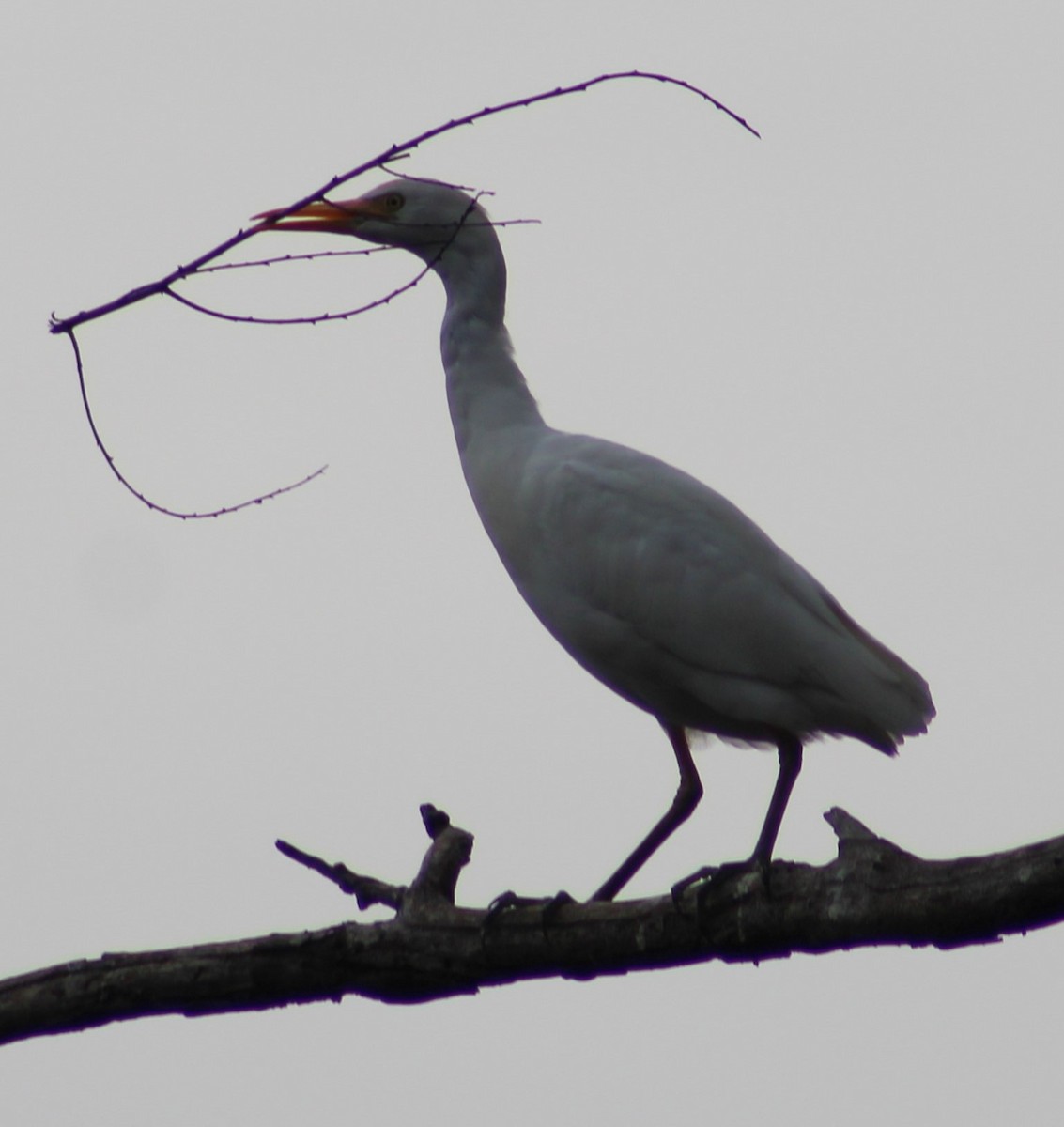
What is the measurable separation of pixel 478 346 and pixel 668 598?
1.22 metres

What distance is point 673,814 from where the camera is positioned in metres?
5.61

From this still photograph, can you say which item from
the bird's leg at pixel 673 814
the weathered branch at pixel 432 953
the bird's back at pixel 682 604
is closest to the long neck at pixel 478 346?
the bird's back at pixel 682 604

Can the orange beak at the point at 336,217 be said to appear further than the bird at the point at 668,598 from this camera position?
Yes

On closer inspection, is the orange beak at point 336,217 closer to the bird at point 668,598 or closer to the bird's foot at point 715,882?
the bird at point 668,598

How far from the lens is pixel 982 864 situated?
3352mm

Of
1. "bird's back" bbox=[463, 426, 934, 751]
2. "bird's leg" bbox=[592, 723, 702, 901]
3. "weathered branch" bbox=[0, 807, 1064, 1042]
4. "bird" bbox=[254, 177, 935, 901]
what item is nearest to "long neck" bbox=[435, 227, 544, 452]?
"bird" bbox=[254, 177, 935, 901]

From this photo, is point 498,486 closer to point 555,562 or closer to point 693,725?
point 555,562

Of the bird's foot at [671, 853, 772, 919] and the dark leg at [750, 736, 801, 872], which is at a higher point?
the dark leg at [750, 736, 801, 872]

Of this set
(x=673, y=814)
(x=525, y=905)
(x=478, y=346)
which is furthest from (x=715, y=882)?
(x=478, y=346)

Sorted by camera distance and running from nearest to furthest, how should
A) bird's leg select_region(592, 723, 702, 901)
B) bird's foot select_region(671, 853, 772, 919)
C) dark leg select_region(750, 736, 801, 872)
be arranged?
1. bird's foot select_region(671, 853, 772, 919)
2. dark leg select_region(750, 736, 801, 872)
3. bird's leg select_region(592, 723, 702, 901)

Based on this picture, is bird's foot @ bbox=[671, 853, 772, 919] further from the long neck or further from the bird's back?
the long neck

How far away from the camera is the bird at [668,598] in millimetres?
4934

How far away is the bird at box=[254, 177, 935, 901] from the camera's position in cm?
493

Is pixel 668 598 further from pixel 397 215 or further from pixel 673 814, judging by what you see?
pixel 397 215
